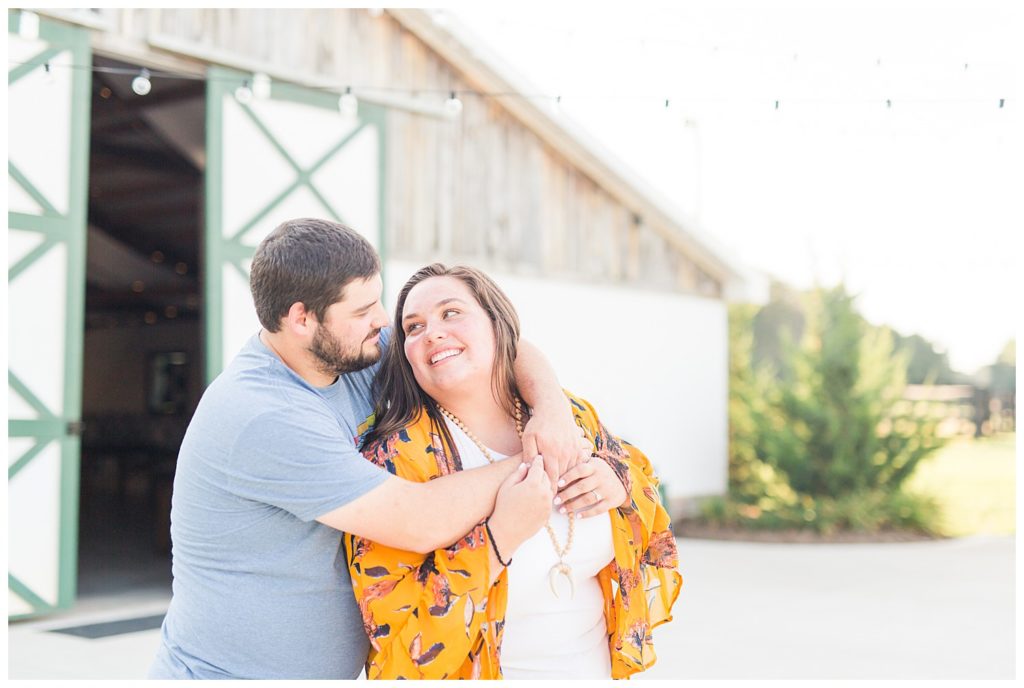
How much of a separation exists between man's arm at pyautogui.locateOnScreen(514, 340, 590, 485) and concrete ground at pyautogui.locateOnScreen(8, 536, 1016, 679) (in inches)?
145

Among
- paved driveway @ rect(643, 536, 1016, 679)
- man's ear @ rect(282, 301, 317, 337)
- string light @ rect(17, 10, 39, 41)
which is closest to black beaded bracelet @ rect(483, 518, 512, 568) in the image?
man's ear @ rect(282, 301, 317, 337)

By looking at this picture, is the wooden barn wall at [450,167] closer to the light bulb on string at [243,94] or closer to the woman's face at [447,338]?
the light bulb on string at [243,94]

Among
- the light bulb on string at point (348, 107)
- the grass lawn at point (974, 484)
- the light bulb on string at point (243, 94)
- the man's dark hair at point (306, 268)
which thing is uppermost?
the light bulb on string at point (348, 107)

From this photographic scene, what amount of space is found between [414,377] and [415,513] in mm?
378

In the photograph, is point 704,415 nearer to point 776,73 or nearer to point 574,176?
point 574,176

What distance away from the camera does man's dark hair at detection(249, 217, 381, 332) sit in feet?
6.66

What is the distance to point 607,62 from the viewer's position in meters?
6.68

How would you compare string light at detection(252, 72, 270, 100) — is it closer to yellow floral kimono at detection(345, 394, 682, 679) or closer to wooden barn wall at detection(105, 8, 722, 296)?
wooden barn wall at detection(105, 8, 722, 296)

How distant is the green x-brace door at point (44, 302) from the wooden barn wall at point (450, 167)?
2.09ft

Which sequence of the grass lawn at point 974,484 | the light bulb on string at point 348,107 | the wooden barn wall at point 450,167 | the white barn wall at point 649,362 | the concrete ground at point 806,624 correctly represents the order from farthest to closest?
the grass lawn at point 974,484
the white barn wall at point 649,362
the light bulb on string at point 348,107
the wooden barn wall at point 450,167
the concrete ground at point 806,624

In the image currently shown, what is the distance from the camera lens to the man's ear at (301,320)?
2.06 m

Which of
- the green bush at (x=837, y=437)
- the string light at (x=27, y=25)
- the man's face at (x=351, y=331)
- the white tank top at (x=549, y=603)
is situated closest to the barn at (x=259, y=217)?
the string light at (x=27, y=25)

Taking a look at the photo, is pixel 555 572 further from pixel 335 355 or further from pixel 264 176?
pixel 264 176

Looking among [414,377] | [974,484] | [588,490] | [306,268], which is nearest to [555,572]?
[588,490]
